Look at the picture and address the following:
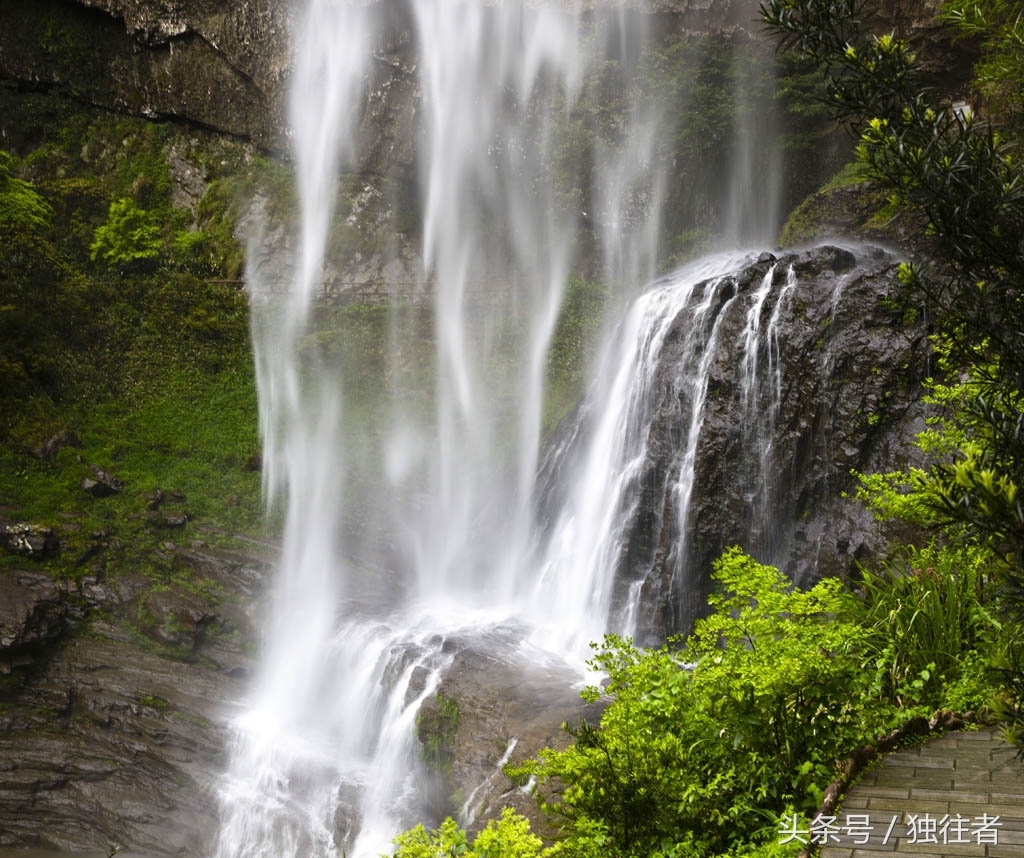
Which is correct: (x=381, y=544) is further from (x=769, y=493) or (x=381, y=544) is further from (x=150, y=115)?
(x=150, y=115)

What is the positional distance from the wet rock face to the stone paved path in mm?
7503

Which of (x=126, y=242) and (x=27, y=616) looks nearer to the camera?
(x=27, y=616)

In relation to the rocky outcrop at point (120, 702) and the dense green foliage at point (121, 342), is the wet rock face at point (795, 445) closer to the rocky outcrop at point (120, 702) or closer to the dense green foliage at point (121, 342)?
the rocky outcrop at point (120, 702)

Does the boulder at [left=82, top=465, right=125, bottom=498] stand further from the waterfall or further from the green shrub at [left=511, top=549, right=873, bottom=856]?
the green shrub at [left=511, top=549, right=873, bottom=856]

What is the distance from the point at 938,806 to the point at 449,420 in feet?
62.6

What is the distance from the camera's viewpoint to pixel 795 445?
42.1ft

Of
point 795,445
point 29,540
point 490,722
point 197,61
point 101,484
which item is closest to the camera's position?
point 490,722

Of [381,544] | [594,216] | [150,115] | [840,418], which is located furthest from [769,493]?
[150,115]

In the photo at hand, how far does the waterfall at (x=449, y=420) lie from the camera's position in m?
12.3

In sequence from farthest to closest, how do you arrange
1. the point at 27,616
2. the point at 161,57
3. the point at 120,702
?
the point at 161,57
the point at 27,616
the point at 120,702

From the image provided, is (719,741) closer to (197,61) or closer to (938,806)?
(938,806)

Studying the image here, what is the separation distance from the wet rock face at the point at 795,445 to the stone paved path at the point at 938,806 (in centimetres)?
750

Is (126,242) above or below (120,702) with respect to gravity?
above

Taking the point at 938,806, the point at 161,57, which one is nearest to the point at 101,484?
the point at 161,57
